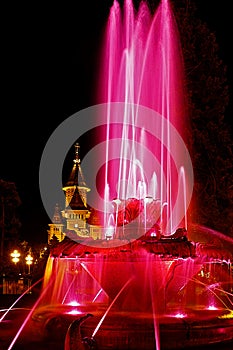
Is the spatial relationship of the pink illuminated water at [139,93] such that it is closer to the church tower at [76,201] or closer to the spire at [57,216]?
the church tower at [76,201]

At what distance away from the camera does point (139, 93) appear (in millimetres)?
16641

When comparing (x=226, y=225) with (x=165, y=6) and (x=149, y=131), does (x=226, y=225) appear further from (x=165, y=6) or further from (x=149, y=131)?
(x=165, y=6)

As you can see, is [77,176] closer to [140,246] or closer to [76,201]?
[76,201]

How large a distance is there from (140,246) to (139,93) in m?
7.74

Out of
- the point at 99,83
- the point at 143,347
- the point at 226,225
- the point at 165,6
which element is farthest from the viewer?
the point at 226,225

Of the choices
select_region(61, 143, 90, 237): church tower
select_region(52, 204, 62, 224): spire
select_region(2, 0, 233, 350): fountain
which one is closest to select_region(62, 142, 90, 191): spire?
select_region(61, 143, 90, 237): church tower

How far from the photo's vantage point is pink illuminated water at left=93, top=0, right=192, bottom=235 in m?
16.6

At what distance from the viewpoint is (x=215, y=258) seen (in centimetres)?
1083

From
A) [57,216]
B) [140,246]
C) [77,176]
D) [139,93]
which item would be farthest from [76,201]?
[140,246]

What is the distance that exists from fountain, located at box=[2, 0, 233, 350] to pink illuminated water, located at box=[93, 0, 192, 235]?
4 cm

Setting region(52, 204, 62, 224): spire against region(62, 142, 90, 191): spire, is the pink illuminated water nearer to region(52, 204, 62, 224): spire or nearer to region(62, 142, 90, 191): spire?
region(52, 204, 62, 224): spire

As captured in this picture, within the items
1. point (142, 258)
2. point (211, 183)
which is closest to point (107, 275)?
point (142, 258)

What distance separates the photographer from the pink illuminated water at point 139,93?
16578 mm

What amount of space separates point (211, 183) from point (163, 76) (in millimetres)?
6912
